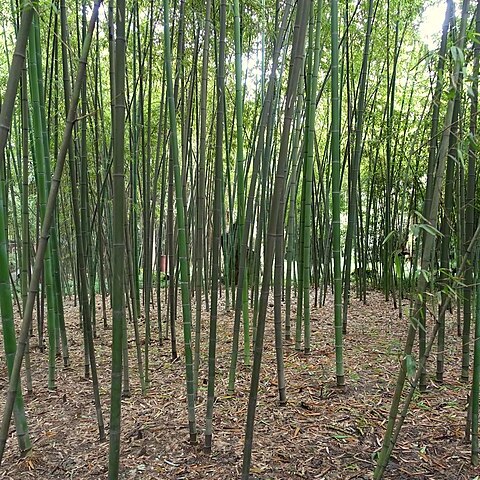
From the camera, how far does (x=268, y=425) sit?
210cm

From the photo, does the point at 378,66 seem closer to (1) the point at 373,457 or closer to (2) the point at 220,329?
(2) the point at 220,329

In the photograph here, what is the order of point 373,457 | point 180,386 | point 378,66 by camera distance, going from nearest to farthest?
point 373,457 → point 180,386 → point 378,66

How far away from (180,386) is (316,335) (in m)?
1.26

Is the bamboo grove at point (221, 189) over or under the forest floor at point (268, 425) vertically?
over

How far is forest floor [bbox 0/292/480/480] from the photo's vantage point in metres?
1.79

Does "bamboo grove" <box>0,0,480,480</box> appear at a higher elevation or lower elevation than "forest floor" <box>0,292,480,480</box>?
higher

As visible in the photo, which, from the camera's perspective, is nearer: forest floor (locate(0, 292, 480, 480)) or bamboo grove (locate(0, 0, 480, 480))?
bamboo grove (locate(0, 0, 480, 480))

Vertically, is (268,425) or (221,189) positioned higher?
(221,189)

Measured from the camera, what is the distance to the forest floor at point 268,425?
70.4 inches

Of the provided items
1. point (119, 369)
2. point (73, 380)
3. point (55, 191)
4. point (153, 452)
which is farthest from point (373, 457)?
point (73, 380)

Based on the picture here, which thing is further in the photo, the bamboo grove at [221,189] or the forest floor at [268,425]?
the forest floor at [268,425]

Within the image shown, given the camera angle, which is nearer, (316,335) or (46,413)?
(46,413)

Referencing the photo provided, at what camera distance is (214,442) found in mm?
1975

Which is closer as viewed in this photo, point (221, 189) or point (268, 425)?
point (221, 189)
